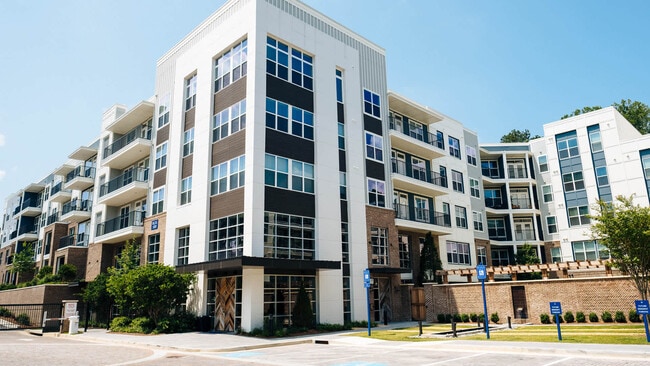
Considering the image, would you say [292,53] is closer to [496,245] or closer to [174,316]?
[174,316]

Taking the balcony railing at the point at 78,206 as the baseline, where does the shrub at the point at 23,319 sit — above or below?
below

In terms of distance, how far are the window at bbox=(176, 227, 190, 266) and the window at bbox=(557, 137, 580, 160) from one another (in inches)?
1364

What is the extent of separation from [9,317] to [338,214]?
31948mm

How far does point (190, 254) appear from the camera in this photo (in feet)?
93.4

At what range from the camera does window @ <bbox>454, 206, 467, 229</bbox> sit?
42.2m

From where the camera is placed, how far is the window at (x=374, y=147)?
33219 millimetres

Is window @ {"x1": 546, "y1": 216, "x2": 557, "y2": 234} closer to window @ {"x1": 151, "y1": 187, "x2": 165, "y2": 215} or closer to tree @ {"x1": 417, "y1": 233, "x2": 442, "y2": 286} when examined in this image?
tree @ {"x1": 417, "y1": 233, "x2": 442, "y2": 286}

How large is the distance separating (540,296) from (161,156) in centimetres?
2709

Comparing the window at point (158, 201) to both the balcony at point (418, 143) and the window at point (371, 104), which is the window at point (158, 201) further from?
the balcony at point (418, 143)

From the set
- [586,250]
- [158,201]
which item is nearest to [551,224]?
[586,250]

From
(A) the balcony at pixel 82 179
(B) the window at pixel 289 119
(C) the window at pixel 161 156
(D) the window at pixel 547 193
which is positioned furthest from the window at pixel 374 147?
(A) the balcony at pixel 82 179

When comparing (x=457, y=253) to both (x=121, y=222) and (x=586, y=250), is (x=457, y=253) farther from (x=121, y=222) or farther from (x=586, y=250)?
(x=121, y=222)

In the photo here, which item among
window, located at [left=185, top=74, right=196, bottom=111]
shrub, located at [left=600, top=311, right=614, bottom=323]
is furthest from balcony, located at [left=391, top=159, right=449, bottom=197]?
shrub, located at [left=600, top=311, right=614, bottom=323]

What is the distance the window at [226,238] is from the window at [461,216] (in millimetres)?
23263
